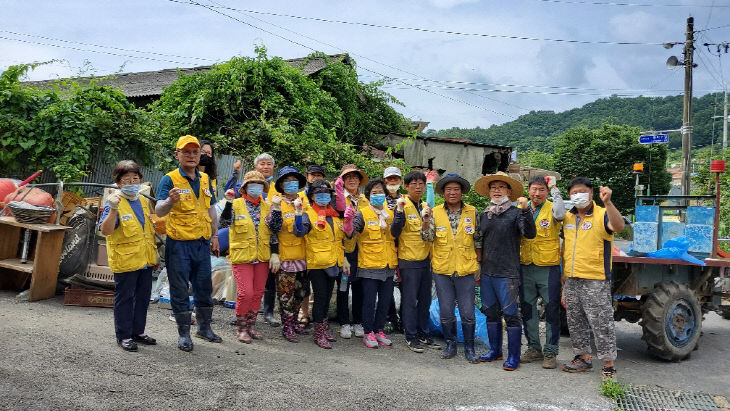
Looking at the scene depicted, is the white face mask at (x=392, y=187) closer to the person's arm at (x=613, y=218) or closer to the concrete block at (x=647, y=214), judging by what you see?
the person's arm at (x=613, y=218)

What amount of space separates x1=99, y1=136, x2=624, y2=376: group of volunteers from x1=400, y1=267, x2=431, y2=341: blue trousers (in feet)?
0.04

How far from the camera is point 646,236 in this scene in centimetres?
699

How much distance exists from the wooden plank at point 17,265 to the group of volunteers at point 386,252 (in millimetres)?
2424

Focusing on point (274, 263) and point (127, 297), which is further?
point (274, 263)

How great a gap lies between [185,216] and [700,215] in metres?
6.39

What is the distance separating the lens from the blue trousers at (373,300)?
595 cm

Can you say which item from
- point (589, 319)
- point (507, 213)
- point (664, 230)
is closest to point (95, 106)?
point (507, 213)

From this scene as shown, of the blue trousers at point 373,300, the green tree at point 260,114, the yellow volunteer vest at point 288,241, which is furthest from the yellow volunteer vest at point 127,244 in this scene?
the green tree at point 260,114

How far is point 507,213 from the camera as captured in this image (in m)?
5.55

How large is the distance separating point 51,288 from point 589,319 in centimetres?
629

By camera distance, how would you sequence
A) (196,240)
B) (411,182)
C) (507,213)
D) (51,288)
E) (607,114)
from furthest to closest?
(607,114) → (51,288) → (411,182) → (507,213) → (196,240)

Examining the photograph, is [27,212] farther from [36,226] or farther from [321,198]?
[321,198]

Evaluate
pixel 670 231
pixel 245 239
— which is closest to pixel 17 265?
pixel 245 239

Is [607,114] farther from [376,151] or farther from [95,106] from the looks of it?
[95,106]
